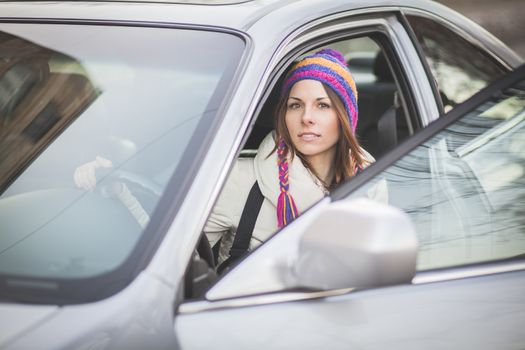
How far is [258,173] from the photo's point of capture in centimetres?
234

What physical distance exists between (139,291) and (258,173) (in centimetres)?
105

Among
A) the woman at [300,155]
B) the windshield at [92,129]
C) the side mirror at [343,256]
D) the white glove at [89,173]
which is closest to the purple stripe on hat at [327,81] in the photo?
the woman at [300,155]

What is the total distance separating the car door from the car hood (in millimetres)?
250

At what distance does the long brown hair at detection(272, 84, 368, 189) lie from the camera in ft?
7.88

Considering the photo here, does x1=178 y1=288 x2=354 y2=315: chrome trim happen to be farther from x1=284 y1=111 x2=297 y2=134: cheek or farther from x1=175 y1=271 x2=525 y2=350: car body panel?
x1=284 y1=111 x2=297 y2=134: cheek

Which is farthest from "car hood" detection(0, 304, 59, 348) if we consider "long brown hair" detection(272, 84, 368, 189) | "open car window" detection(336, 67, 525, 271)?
"long brown hair" detection(272, 84, 368, 189)

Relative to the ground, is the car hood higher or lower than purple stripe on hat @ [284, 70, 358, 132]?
lower

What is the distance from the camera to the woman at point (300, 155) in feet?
7.51

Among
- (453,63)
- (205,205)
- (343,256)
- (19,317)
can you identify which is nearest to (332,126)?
(453,63)

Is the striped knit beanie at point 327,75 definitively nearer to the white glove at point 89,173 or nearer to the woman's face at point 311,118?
the woman's face at point 311,118

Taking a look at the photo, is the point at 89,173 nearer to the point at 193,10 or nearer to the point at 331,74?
the point at 193,10

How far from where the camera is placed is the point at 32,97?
193cm

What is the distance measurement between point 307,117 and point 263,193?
0.98 feet

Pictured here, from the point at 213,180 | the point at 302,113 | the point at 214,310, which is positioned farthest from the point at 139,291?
the point at 302,113
